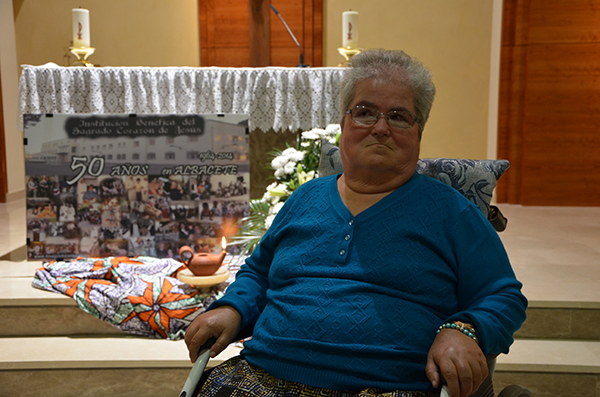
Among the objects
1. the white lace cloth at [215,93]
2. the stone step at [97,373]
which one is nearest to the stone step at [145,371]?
the stone step at [97,373]

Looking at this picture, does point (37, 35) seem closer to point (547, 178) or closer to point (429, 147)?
point (429, 147)

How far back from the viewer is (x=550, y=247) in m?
3.83

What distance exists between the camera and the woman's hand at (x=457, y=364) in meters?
1.09

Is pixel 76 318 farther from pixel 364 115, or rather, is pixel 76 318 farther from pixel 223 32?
pixel 223 32

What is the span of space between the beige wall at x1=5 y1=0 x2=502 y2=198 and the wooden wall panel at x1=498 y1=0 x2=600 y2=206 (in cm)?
29

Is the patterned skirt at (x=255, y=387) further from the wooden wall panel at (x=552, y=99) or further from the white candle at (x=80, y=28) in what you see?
the wooden wall panel at (x=552, y=99)

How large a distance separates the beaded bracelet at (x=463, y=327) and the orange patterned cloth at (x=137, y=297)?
160 cm

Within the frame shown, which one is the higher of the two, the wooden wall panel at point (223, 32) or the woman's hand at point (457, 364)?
the wooden wall panel at point (223, 32)

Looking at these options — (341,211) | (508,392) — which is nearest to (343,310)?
(341,211)

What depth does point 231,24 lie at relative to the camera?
6320 mm

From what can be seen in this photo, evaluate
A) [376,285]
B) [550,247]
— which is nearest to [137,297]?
[376,285]

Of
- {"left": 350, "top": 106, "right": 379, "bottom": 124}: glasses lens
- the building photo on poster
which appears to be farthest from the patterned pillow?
the building photo on poster

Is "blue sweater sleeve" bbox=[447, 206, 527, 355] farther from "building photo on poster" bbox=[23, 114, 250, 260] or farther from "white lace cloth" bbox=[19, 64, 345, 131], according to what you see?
"white lace cloth" bbox=[19, 64, 345, 131]

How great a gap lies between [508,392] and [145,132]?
2583 millimetres
